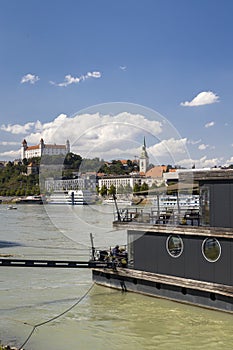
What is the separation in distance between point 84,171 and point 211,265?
843cm

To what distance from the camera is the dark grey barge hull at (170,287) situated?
16891mm

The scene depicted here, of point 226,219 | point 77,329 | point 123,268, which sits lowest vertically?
point 77,329

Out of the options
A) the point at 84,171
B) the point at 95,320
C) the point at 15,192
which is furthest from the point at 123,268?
the point at 15,192

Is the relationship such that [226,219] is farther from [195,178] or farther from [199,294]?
[199,294]

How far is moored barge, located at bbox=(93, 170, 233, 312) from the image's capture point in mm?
16844

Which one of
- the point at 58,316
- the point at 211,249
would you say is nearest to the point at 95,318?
the point at 58,316

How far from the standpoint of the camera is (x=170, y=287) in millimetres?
18484

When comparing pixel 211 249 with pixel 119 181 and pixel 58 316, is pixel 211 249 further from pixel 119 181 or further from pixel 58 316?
pixel 119 181

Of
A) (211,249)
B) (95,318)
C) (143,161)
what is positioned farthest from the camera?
(95,318)

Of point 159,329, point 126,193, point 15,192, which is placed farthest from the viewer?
point 15,192

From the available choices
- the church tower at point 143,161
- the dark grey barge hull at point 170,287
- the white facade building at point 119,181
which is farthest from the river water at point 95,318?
the church tower at point 143,161

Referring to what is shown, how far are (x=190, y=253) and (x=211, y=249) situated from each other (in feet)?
2.83

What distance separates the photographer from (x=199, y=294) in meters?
17.6

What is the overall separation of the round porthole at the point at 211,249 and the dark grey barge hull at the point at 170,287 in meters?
0.85
